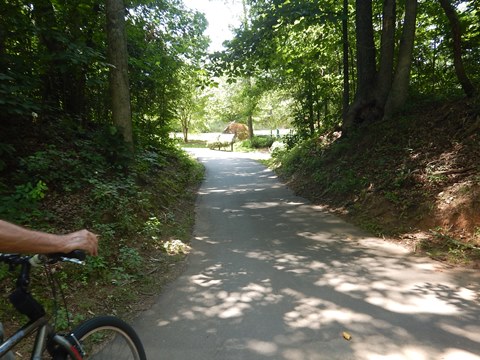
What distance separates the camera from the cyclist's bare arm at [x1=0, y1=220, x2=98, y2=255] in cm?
177

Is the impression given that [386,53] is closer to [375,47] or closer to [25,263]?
[375,47]

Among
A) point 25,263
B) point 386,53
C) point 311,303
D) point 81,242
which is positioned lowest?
point 311,303

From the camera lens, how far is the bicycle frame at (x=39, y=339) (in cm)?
197

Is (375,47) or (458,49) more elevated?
(375,47)

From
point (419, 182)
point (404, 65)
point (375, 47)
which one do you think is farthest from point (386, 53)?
point (419, 182)

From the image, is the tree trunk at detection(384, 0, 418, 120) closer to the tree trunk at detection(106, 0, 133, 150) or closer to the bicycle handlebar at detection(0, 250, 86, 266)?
the tree trunk at detection(106, 0, 133, 150)

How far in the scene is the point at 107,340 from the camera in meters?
2.57

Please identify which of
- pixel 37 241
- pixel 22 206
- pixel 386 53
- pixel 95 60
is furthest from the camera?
pixel 386 53

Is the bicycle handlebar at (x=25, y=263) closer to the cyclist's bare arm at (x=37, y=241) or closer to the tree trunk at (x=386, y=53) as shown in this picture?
the cyclist's bare arm at (x=37, y=241)

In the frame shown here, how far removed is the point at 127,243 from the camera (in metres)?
5.83

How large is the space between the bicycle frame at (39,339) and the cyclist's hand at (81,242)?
51 centimetres

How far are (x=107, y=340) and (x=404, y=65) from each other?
10.0m

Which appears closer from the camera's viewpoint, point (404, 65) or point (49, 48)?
point (49, 48)

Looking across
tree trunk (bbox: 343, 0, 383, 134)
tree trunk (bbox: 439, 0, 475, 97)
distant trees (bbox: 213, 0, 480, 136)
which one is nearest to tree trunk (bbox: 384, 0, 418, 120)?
distant trees (bbox: 213, 0, 480, 136)
